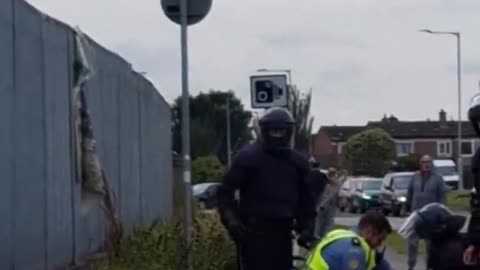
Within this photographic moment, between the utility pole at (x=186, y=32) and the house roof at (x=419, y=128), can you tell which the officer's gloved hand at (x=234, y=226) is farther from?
the house roof at (x=419, y=128)

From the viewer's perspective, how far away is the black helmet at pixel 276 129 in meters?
11.0

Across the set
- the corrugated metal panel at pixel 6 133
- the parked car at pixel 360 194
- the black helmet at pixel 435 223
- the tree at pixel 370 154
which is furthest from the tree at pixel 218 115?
the black helmet at pixel 435 223

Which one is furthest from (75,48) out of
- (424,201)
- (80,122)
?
(424,201)

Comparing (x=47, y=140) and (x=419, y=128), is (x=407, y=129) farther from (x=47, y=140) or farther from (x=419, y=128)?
(x=47, y=140)

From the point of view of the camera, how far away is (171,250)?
14477 mm

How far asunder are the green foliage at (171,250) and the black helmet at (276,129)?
3365 mm

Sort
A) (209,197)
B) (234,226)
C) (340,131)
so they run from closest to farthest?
1. (234,226)
2. (209,197)
3. (340,131)

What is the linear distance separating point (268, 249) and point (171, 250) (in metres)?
3.53

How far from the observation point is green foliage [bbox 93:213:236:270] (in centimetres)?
1427

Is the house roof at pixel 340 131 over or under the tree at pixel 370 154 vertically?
over

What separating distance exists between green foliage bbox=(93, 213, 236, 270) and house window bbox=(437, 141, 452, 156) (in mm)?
103839

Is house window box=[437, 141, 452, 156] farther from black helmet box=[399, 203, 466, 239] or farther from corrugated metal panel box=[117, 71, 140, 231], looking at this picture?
black helmet box=[399, 203, 466, 239]

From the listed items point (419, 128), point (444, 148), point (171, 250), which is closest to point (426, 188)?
point (171, 250)

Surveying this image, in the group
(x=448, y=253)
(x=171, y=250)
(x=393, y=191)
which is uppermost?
(x=448, y=253)
